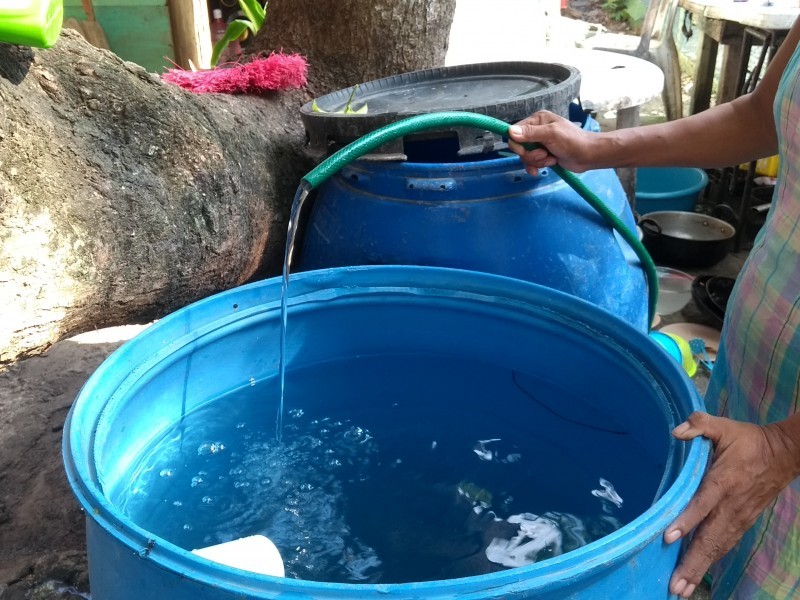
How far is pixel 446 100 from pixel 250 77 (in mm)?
522

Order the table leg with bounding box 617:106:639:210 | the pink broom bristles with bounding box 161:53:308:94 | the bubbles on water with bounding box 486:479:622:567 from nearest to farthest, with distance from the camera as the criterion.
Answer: the bubbles on water with bounding box 486:479:622:567 < the pink broom bristles with bounding box 161:53:308:94 < the table leg with bounding box 617:106:639:210

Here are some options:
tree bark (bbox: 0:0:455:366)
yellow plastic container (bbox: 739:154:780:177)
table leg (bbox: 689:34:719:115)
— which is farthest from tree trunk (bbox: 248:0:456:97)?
table leg (bbox: 689:34:719:115)

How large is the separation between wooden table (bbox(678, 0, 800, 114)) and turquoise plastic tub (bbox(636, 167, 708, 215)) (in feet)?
1.99

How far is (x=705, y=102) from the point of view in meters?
5.07

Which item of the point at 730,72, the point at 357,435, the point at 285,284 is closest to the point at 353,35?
the point at 285,284

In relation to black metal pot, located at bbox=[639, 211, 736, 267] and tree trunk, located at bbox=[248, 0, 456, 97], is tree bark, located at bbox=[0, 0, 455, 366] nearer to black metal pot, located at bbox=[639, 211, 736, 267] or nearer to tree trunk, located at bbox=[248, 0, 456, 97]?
tree trunk, located at bbox=[248, 0, 456, 97]

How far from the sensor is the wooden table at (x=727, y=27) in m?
3.47

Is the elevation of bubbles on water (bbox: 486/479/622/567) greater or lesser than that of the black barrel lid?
lesser

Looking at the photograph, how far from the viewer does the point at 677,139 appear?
4.73 feet

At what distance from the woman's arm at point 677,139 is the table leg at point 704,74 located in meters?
4.01

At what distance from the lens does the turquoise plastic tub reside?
12.9 feet

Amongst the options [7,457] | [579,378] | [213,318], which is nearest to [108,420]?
[213,318]

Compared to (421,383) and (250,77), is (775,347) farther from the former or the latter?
(250,77)

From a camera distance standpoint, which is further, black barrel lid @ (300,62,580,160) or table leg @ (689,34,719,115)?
table leg @ (689,34,719,115)
